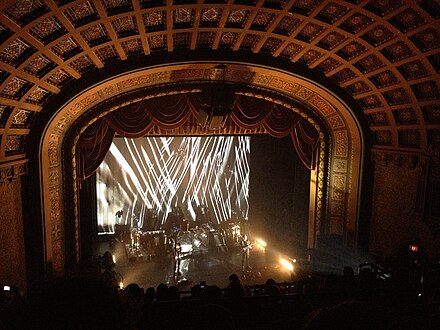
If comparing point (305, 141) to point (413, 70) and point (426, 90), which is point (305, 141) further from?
point (413, 70)

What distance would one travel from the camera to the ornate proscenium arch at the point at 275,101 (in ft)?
35.3

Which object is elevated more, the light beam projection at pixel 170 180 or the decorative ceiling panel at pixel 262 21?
the decorative ceiling panel at pixel 262 21

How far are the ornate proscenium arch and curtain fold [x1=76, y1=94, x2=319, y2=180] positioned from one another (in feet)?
1.27

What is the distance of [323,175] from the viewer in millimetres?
13328

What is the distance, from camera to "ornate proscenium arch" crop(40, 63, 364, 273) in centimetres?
1075

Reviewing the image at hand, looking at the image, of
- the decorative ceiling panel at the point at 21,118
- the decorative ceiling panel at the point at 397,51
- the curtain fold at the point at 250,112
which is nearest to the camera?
the decorative ceiling panel at the point at 397,51

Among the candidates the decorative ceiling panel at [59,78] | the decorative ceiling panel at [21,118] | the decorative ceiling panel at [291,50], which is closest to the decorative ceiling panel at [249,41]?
the decorative ceiling panel at [291,50]

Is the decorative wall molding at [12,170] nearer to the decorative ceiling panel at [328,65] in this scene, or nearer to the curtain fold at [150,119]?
the curtain fold at [150,119]

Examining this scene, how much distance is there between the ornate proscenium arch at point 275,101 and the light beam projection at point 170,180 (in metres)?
5.78

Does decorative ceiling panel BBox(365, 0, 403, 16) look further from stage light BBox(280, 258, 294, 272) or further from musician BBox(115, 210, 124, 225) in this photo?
musician BBox(115, 210, 124, 225)

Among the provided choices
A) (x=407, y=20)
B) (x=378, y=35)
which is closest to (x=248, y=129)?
(x=378, y=35)

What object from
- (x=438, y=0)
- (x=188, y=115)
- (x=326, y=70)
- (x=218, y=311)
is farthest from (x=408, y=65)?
(x=218, y=311)

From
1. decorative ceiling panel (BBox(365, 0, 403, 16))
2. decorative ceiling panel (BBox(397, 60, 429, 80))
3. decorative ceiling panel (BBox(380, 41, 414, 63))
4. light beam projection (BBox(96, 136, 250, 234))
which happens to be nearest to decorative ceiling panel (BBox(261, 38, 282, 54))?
decorative ceiling panel (BBox(380, 41, 414, 63))

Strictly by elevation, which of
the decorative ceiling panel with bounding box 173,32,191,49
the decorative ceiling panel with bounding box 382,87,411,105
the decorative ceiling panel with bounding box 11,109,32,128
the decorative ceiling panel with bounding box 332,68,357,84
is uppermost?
the decorative ceiling panel with bounding box 173,32,191,49
